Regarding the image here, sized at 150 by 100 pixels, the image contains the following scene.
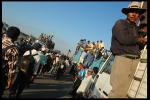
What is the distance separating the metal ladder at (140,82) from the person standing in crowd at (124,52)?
12 cm

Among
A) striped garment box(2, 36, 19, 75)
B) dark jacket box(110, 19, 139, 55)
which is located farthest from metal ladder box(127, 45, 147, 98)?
striped garment box(2, 36, 19, 75)

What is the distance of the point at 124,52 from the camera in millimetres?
6266

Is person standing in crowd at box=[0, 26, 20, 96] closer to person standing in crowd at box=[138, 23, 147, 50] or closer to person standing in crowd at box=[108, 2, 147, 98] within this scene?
person standing in crowd at box=[108, 2, 147, 98]

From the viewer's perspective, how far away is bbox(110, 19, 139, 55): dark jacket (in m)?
6.03

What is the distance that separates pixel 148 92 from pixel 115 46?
1276 millimetres

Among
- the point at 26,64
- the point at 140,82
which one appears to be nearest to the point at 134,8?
the point at 140,82

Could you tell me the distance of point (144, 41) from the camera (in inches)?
233

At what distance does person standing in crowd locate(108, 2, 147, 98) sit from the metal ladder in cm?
12

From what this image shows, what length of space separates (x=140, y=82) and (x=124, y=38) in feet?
2.47

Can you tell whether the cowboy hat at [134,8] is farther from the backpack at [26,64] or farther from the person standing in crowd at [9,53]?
the backpack at [26,64]

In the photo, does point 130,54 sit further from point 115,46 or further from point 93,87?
point 93,87

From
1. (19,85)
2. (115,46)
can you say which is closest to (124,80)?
(115,46)

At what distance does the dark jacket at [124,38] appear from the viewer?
19.8 ft

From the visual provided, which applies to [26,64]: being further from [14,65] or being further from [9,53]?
[9,53]
